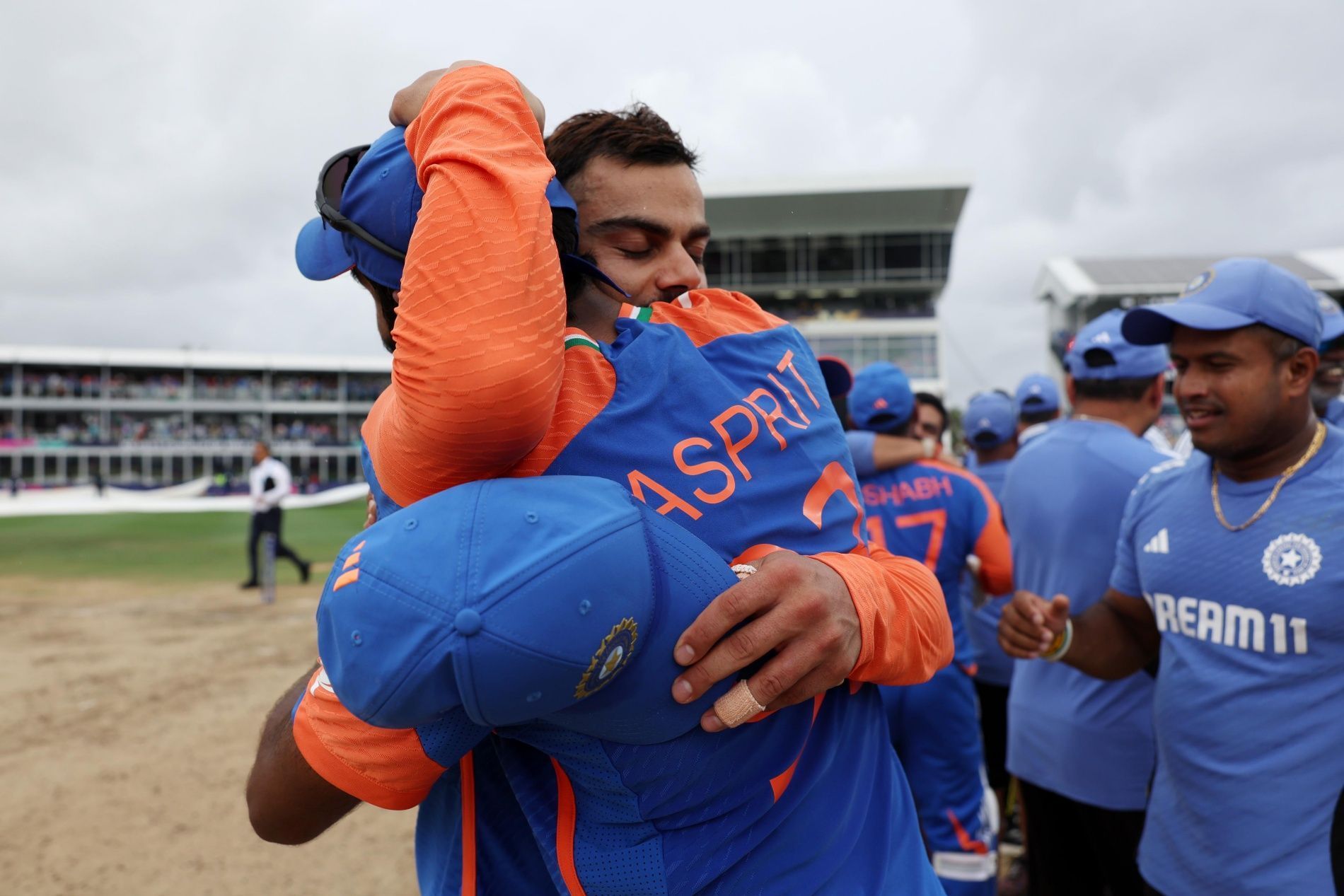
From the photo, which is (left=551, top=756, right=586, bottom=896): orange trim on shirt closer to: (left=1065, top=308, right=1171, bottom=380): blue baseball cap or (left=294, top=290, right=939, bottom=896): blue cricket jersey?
(left=294, top=290, right=939, bottom=896): blue cricket jersey

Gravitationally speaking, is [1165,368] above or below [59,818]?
above

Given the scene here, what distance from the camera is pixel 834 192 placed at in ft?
128

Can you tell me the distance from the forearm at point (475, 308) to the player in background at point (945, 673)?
113 inches

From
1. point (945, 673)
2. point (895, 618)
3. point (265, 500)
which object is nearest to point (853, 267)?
point (265, 500)

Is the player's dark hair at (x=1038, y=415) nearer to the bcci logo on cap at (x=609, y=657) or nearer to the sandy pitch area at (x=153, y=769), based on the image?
the sandy pitch area at (x=153, y=769)

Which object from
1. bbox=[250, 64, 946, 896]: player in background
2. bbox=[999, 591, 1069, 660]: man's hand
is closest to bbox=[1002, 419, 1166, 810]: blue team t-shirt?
bbox=[999, 591, 1069, 660]: man's hand

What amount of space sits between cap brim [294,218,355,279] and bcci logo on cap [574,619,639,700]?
65 cm

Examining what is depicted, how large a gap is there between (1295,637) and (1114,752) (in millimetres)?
1122

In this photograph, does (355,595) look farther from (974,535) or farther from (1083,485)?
(974,535)

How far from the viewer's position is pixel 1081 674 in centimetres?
299

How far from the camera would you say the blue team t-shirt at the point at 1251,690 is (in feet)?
6.18

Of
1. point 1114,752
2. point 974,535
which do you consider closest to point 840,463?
point 1114,752

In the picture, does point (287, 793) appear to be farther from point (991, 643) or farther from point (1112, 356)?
point (991, 643)

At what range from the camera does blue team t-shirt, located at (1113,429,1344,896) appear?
188 cm
